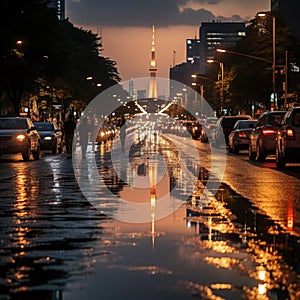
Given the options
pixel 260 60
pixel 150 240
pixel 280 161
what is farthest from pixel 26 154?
pixel 260 60

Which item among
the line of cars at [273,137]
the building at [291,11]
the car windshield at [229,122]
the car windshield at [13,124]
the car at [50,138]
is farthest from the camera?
the building at [291,11]

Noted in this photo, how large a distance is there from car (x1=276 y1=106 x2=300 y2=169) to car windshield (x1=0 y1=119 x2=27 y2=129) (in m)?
13.4

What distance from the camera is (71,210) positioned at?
1515 centimetres

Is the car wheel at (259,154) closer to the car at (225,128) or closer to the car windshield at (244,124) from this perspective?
the car windshield at (244,124)

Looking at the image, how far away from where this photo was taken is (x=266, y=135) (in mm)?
33625

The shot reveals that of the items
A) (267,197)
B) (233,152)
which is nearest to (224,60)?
(233,152)

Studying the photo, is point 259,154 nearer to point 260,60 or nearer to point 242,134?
point 242,134

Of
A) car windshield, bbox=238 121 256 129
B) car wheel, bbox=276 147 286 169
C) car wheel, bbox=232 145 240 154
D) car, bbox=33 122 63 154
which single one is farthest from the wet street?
car, bbox=33 122 63 154

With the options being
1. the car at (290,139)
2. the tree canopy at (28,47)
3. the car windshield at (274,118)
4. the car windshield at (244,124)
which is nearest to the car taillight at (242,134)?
the car windshield at (244,124)

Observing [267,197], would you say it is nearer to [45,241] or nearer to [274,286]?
[45,241]

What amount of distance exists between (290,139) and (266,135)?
19.2 feet

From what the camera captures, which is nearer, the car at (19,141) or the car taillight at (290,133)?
the car taillight at (290,133)

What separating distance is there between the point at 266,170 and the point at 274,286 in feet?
65.9

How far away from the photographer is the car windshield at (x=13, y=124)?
38.6m
